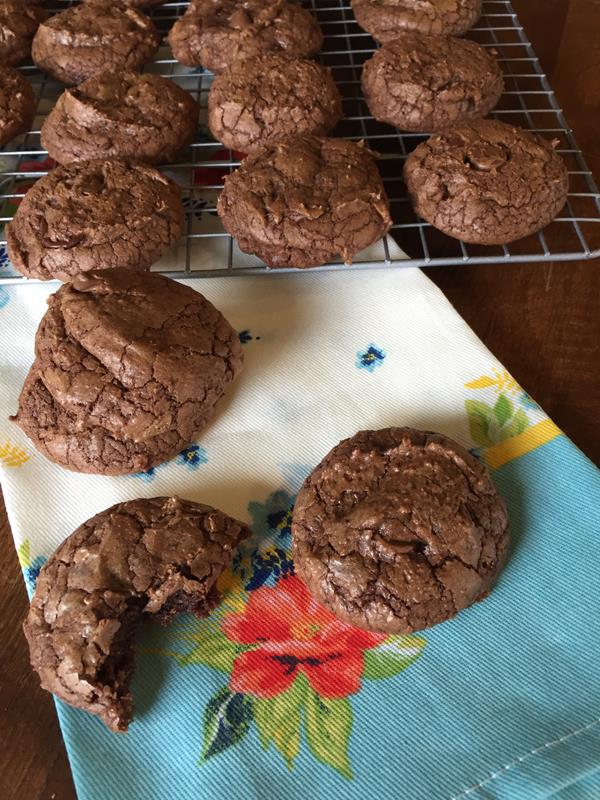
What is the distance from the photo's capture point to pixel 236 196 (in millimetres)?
1727

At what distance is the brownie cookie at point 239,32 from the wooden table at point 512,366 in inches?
36.3

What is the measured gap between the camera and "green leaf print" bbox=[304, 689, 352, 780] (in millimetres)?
1147

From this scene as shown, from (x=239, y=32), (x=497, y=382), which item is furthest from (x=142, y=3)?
(x=497, y=382)

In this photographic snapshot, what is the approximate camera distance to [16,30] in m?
2.22

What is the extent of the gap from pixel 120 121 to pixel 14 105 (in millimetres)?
391

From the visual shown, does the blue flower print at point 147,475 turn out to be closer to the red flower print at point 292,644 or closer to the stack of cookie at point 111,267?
the stack of cookie at point 111,267

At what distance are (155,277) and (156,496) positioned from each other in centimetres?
51

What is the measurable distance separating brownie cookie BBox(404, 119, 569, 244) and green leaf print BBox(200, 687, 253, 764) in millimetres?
1238

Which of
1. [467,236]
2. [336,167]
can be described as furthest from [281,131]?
[467,236]

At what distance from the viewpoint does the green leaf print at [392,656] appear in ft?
4.04

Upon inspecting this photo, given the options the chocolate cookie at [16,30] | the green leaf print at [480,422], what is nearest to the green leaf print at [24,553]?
the green leaf print at [480,422]

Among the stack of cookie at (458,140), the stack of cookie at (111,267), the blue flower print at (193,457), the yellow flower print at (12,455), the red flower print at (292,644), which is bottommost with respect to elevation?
the red flower print at (292,644)

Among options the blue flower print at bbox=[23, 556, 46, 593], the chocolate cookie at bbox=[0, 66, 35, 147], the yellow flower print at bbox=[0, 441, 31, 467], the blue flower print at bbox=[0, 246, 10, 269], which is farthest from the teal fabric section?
the chocolate cookie at bbox=[0, 66, 35, 147]

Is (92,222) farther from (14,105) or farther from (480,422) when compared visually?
(480,422)
